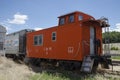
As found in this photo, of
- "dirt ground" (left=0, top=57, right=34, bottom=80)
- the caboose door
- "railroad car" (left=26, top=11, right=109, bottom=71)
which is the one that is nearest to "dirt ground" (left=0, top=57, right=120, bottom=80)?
"dirt ground" (left=0, top=57, right=34, bottom=80)

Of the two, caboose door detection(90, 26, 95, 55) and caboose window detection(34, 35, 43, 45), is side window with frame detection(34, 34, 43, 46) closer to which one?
caboose window detection(34, 35, 43, 45)

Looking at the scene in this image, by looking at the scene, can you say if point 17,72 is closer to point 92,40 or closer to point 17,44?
point 92,40

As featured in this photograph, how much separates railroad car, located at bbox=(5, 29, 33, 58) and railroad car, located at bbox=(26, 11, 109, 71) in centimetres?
461

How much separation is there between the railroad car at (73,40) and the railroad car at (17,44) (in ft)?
15.1

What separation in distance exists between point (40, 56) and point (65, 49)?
3765 millimetres

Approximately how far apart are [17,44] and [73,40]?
9.86 m

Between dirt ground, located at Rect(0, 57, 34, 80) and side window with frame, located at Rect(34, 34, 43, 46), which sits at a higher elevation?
side window with frame, located at Rect(34, 34, 43, 46)

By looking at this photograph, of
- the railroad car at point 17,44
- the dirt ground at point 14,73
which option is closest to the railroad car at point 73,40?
the dirt ground at point 14,73

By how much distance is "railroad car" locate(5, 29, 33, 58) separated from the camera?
63.8 feet

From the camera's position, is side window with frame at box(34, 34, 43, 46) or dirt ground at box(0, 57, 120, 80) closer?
dirt ground at box(0, 57, 120, 80)

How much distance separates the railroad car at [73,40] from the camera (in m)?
11.4

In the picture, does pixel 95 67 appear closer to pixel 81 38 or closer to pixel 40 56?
pixel 81 38

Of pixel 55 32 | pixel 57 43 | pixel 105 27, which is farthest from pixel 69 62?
pixel 105 27

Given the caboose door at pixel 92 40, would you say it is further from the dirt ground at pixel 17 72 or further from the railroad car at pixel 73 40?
the dirt ground at pixel 17 72
